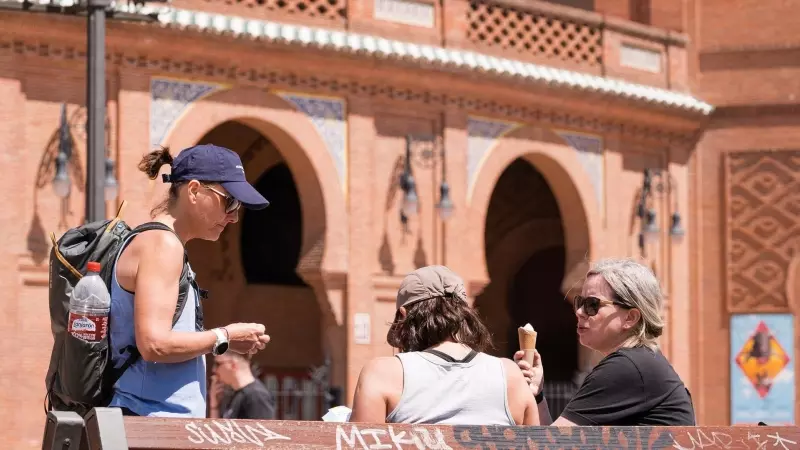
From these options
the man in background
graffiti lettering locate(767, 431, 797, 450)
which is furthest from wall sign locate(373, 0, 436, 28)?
graffiti lettering locate(767, 431, 797, 450)

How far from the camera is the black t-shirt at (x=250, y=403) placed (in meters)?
9.14

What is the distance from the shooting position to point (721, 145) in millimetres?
20047

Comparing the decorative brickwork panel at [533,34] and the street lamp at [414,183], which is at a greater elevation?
the decorative brickwork panel at [533,34]

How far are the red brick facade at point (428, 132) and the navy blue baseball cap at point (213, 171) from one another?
32.3ft

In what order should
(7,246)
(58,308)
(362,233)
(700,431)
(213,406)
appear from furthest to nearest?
(362,233) → (7,246) → (213,406) → (58,308) → (700,431)

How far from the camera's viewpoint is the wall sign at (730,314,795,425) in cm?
1936

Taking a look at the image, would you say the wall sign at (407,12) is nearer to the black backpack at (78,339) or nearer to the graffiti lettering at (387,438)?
the black backpack at (78,339)

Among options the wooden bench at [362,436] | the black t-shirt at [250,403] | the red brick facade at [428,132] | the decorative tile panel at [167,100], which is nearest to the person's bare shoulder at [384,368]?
the wooden bench at [362,436]

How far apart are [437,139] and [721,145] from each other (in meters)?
4.68

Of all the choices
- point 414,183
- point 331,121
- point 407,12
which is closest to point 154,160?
point 331,121

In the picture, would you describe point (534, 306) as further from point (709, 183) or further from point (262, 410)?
point (262, 410)

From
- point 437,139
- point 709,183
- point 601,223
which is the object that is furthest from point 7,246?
point 709,183

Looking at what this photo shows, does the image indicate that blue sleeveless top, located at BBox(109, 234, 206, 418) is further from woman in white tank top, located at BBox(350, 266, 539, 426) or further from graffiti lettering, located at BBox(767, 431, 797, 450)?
graffiti lettering, located at BBox(767, 431, 797, 450)

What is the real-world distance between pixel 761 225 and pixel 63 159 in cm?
939
